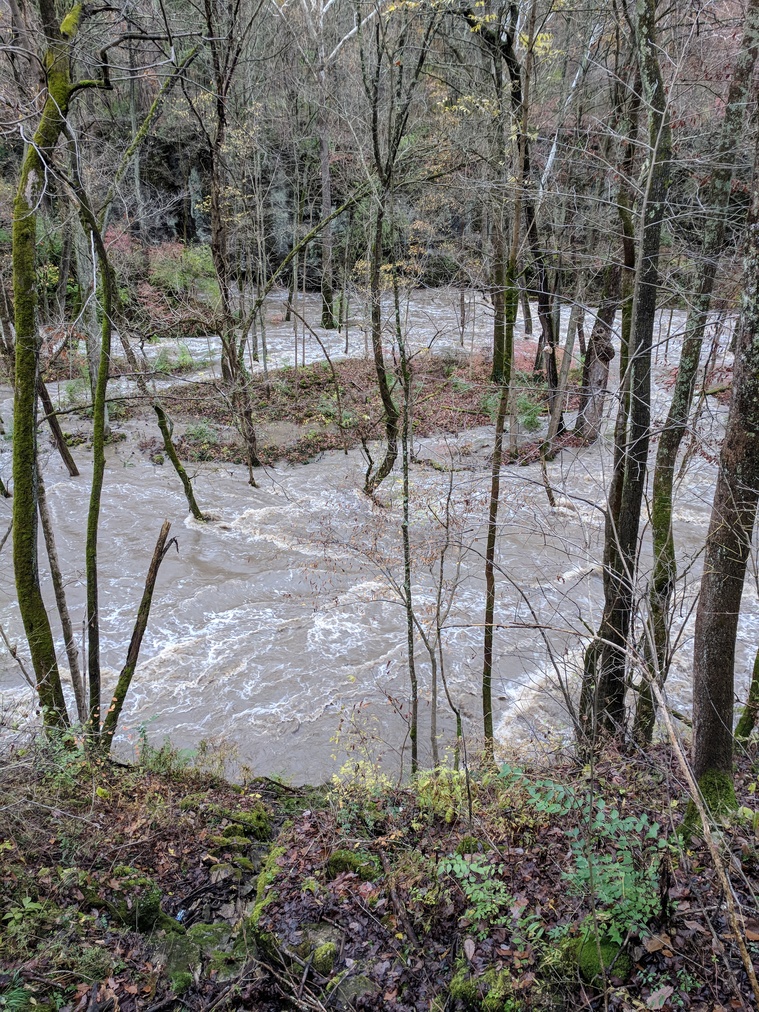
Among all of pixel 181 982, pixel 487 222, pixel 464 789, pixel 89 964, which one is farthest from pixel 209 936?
pixel 487 222

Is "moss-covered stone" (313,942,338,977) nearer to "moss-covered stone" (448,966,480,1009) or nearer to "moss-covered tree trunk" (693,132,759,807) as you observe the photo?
"moss-covered stone" (448,966,480,1009)

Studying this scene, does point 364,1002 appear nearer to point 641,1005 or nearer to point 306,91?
point 641,1005

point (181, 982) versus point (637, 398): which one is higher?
point (637, 398)

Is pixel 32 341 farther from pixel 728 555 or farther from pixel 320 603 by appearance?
pixel 320 603

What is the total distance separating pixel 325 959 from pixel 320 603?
7.44 metres

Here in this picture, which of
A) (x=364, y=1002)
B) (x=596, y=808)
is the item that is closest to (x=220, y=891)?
(x=364, y=1002)

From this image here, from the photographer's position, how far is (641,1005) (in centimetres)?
297

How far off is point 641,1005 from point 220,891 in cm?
296

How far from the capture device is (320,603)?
11.0 m

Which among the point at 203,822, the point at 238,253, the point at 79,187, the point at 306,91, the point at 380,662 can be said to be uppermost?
the point at 306,91

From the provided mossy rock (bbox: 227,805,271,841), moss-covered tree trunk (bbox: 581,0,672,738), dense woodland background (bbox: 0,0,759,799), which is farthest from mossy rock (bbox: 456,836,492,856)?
mossy rock (bbox: 227,805,271,841)

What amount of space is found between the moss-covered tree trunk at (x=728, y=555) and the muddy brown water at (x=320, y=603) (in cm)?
123

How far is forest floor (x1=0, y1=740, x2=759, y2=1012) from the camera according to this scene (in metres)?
3.26

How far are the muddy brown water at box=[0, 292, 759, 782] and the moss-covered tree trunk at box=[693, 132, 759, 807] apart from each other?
4.04ft
